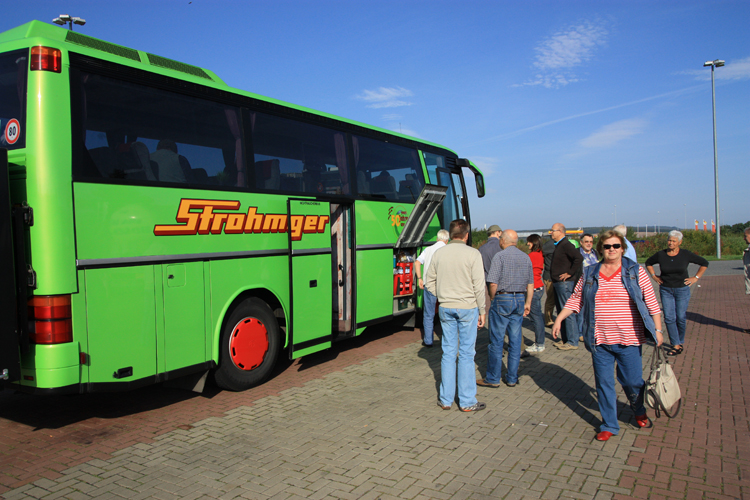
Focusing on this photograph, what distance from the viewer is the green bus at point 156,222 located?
4.50 meters

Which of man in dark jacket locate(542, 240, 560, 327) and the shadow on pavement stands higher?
man in dark jacket locate(542, 240, 560, 327)

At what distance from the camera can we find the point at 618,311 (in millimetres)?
4598

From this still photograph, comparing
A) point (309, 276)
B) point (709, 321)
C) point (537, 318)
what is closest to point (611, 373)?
point (537, 318)

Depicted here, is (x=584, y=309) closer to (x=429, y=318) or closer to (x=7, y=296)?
(x=429, y=318)

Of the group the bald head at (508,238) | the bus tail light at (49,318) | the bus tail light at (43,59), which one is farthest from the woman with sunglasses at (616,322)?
the bus tail light at (43,59)

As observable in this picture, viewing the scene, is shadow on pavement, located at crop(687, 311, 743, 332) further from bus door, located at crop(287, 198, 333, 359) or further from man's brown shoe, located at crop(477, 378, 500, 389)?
bus door, located at crop(287, 198, 333, 359)

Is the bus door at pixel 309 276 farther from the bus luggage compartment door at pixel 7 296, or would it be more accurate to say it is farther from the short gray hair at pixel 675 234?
the short gray hair at pixel 675 234

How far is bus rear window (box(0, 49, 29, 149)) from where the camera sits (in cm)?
458

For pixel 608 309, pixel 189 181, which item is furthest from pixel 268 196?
pixel 608 309

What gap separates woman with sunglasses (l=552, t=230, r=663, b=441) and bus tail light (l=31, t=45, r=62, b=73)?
516 centimetres

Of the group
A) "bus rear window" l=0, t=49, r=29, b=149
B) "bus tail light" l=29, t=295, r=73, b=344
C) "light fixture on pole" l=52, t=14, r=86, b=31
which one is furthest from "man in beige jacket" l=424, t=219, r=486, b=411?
"light fixture on pole" l=52, t=14, r=86, b=31

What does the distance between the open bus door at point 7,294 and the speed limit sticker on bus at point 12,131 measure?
11.0 inches

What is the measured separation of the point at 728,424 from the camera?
197 inches

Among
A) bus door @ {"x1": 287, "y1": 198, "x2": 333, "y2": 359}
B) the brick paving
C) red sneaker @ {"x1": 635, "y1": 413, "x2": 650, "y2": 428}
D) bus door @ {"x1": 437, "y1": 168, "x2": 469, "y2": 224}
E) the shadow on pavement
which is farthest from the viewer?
bus door @ {"x1": 437, "y1": 168, "x2": 469, "y2": 224}
